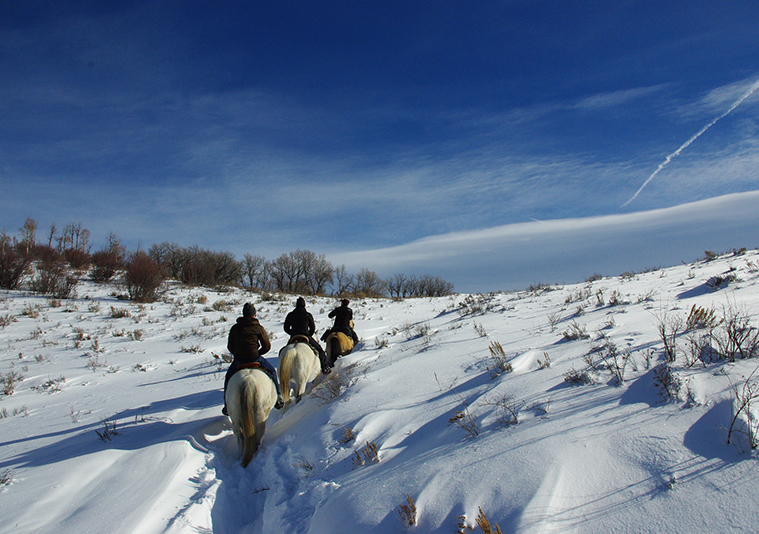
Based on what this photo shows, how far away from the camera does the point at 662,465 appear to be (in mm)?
2135

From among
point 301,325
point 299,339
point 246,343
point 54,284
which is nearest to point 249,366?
point 246,343

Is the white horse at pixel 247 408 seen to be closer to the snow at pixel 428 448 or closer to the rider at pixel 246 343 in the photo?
the snow at pixel 428 448

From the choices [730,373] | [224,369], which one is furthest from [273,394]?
[730,373]

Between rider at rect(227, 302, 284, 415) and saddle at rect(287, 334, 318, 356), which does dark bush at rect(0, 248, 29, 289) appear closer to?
saddle at rect(287, 334, 318, 356)

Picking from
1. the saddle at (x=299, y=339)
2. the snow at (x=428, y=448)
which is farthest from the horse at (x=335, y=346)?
the saddle at (x=299, y=339)

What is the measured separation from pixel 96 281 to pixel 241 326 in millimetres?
20292

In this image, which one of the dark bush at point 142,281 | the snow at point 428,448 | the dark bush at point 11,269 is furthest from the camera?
the dark bush at point 142,281

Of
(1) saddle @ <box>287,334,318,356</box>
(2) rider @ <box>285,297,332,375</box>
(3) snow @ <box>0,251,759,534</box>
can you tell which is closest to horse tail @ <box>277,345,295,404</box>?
(3) snow @ <box>0,251,759,534</box>

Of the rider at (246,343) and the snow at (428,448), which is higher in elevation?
the rider at (246,343)

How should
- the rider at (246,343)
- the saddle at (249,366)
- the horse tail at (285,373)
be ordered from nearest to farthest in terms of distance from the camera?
the saddle at (249,366)
the rider at (246,343)
the horse tail at (285,373)

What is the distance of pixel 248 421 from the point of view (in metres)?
4.68

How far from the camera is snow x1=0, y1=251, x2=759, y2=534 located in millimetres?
2109

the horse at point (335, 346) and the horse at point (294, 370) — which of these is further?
the horse at point (335, 346)

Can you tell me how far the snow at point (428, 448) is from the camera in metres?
2.11
